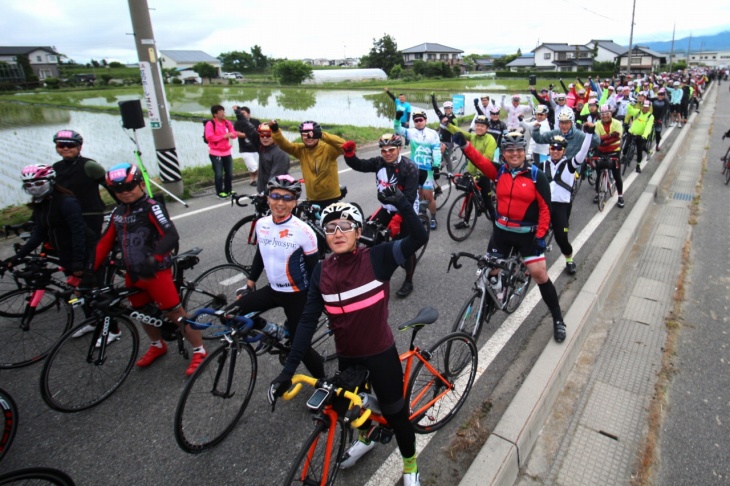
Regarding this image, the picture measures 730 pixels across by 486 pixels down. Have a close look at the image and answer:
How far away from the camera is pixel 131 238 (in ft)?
12.6

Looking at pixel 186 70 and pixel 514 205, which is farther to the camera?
pixel 186 70

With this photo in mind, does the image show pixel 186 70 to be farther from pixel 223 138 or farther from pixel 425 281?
pixel 425 281

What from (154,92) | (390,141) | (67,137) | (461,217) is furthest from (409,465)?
(154,92)

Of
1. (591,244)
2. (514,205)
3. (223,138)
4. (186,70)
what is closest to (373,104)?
(223,138)

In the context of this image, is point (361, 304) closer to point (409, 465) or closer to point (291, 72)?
point (409, 465)

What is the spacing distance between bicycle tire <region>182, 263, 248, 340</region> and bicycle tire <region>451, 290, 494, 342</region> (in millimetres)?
2403

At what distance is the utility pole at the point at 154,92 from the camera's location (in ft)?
29.6

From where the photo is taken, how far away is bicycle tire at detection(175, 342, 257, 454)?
3297 mm

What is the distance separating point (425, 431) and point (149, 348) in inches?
120

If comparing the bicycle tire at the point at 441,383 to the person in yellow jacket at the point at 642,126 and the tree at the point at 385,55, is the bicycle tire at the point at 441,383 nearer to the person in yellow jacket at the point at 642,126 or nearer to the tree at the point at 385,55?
the person in yellow jacket at the point at 642,126

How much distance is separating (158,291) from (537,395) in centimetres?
356

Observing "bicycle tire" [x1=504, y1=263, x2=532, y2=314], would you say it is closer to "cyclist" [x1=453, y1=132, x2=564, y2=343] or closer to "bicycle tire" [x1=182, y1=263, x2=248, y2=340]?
"cyclist" [x1=453, y1=132, x2=564, y2=343]

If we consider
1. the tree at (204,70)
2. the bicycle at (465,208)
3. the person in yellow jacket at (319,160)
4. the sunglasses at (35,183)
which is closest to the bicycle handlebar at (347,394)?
the sunglasses at (35,183)

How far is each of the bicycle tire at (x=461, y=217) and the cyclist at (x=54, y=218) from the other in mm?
5555
